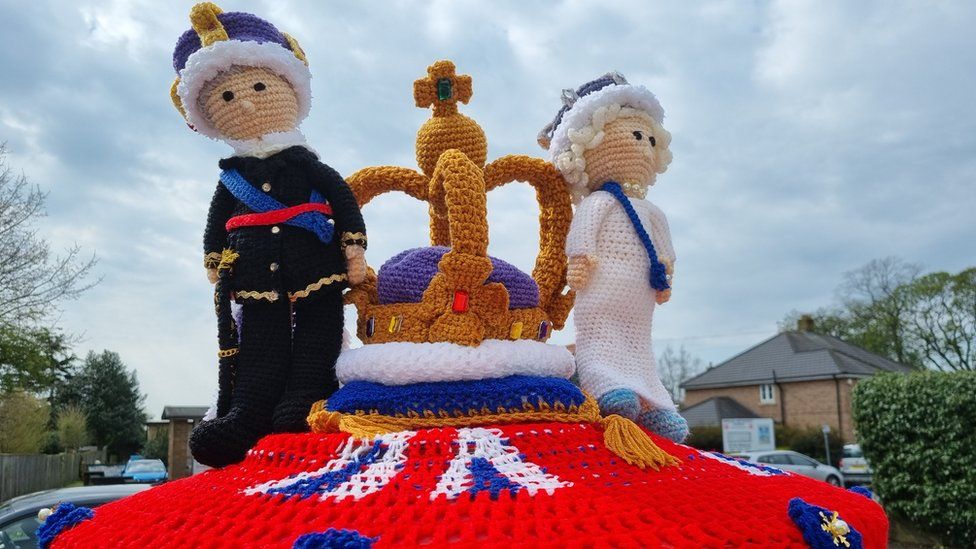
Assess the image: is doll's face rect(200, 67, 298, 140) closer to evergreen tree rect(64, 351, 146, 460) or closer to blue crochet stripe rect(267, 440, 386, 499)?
blue crochet stripe rect(267, 440, 386, 499)

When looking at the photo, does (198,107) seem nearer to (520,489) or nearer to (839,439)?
(520,489)

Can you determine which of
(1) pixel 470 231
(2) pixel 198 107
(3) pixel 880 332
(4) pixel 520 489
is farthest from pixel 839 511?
(3) pixel 880 332

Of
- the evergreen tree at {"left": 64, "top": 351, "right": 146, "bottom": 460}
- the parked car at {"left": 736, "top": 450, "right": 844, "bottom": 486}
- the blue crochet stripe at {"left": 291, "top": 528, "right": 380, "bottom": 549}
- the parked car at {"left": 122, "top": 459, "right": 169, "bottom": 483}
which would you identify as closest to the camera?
the blue crochet stripe at {"left": 291, "top": 528, "right": 380, "bottom": 549}

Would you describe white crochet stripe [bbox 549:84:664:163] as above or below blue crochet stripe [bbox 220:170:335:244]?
above

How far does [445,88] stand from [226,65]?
1.85 feet

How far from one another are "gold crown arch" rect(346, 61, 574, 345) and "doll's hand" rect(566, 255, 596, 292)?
0.39 ft

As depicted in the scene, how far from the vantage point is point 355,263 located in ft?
5.58

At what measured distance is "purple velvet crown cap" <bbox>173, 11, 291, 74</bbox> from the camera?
181 centimetres

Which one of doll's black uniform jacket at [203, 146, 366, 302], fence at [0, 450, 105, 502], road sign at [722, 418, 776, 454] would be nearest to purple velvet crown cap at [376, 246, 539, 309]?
doll's black uniform jacket at [203, 146, 366, 302]

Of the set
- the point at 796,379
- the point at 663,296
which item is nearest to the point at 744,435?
the point at 796,379

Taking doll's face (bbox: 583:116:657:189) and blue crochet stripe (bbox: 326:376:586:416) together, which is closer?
blue crochet stripe (bbox: 326:376:586:416)

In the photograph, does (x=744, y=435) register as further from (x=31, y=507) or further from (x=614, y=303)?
(x=614, y=303)

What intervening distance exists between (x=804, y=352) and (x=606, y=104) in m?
24.4

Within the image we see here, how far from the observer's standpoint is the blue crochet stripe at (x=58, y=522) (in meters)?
1.45
